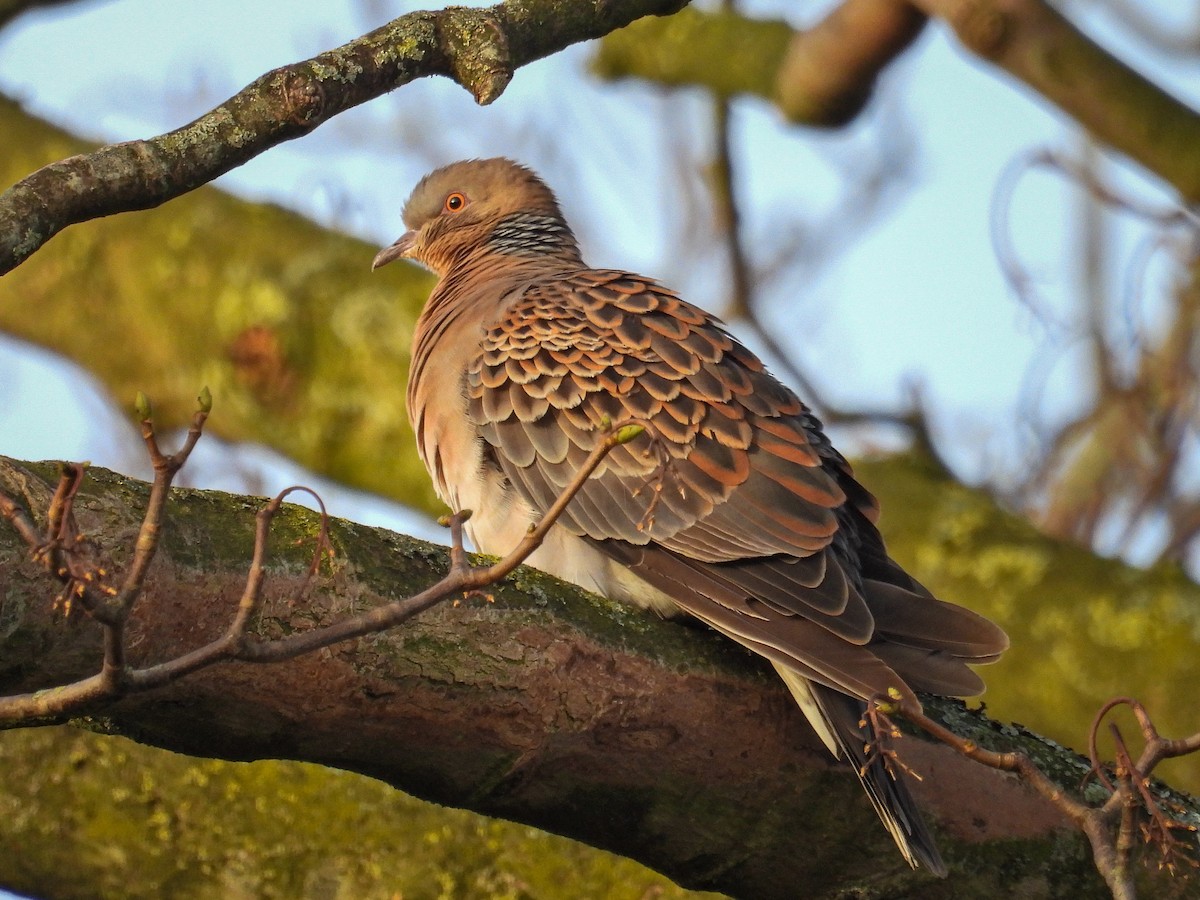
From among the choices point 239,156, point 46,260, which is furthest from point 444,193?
point 239,156

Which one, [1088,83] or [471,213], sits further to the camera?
[471,213]

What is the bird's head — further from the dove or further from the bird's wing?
the bird's wing

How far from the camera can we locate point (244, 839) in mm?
3771

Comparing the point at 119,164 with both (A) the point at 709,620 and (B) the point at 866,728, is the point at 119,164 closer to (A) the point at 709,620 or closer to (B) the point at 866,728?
(A) the point at 709,620

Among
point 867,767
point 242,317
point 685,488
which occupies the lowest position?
point 242,317

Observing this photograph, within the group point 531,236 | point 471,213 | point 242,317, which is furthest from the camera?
point 242,317

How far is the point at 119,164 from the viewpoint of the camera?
2.50 metres

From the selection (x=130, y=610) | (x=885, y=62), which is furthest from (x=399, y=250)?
(x=130, y=610)

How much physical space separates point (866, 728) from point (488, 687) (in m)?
0.82

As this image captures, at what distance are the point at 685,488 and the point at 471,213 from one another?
7.20 ft

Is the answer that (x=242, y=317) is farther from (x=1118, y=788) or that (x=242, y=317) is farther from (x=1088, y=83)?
(x=1118, y=788)

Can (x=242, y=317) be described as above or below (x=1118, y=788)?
below

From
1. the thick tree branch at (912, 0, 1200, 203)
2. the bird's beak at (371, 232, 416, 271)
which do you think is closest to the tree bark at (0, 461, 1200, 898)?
the thick tree branch at (912, 0, 1200, 203)

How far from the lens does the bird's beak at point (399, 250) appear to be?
5613 millimetres
